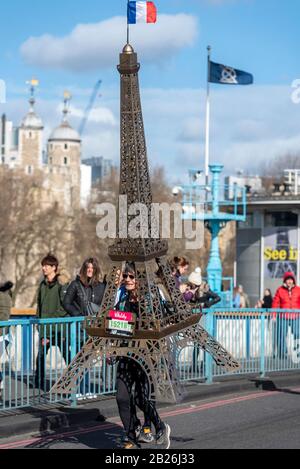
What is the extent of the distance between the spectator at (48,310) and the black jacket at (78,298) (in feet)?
0.86

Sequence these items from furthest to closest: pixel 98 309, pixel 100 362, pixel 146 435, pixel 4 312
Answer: pixel 98 309 → pixel 100 362 → pixel 4 312 → pixel 146 435

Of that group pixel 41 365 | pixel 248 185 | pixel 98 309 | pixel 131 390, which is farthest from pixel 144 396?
pixel 248 185

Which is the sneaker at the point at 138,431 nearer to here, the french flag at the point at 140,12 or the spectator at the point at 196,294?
the french flag at the point at 140,12

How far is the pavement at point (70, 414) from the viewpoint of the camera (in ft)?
41.6

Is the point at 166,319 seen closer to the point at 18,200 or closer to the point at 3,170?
the point at 18,200

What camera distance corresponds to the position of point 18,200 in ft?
280

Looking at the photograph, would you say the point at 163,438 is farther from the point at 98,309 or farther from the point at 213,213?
the point at 213,213

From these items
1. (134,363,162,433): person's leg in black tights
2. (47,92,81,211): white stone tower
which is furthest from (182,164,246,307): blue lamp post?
(47,92,81,211): white stone tower

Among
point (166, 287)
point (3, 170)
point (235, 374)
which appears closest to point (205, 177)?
point (235, 374)

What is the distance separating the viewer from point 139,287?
35.0 feet

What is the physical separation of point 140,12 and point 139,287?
2969 millimetres

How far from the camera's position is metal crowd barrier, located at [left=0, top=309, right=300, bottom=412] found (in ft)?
44.8
